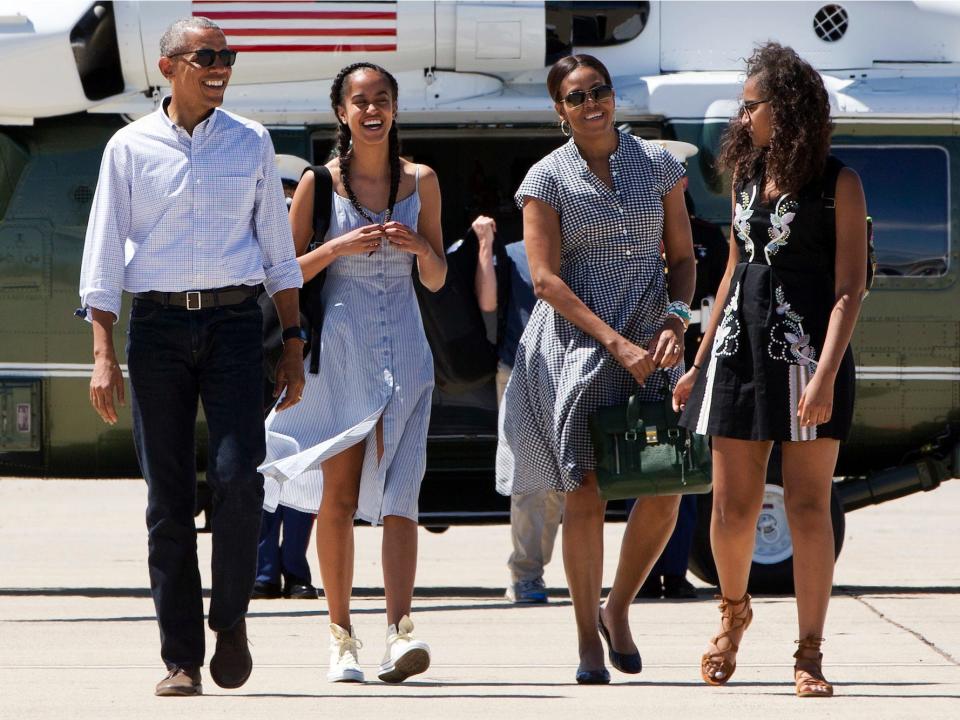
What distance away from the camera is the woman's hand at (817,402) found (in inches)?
196

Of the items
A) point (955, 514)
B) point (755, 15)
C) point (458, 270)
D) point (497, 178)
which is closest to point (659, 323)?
point (458, 270)

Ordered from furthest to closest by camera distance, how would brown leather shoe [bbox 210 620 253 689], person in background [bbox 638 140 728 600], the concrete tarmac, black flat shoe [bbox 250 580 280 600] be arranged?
black flat shoe [bbox 250 580 280 600], person in background [bbox 638 140 728 600], brown leather shoe [bbox 210 620 253 689], the concrete tarmac

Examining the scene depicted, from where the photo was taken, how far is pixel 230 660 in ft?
16.2

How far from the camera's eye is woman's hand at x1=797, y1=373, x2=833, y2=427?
4969 mm

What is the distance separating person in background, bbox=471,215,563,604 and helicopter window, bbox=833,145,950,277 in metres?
1.69

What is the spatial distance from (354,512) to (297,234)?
911 millimetres

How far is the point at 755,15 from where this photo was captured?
8320 mm

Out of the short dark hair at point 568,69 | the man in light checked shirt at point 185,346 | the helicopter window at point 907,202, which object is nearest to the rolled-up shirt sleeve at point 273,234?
the man in light checked shirt at point 185,346

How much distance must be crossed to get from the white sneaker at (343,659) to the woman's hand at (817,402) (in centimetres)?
155

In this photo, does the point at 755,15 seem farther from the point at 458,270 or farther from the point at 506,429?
the point at 506,429

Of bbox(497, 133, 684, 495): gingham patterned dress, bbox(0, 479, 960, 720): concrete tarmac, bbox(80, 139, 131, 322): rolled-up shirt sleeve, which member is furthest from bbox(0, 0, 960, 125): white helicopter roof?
bbox(80, 139, 131, 322): rolled-up shirt sleeve

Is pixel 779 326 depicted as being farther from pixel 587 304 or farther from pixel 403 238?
pixel 403 238

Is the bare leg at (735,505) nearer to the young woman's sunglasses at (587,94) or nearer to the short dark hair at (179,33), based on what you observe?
the young woman's sunglasses at (587,94)

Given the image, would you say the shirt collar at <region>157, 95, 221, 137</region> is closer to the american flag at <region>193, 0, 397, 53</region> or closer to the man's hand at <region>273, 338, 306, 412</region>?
the man's hand at <region>273, 338, 306, 412</region>
